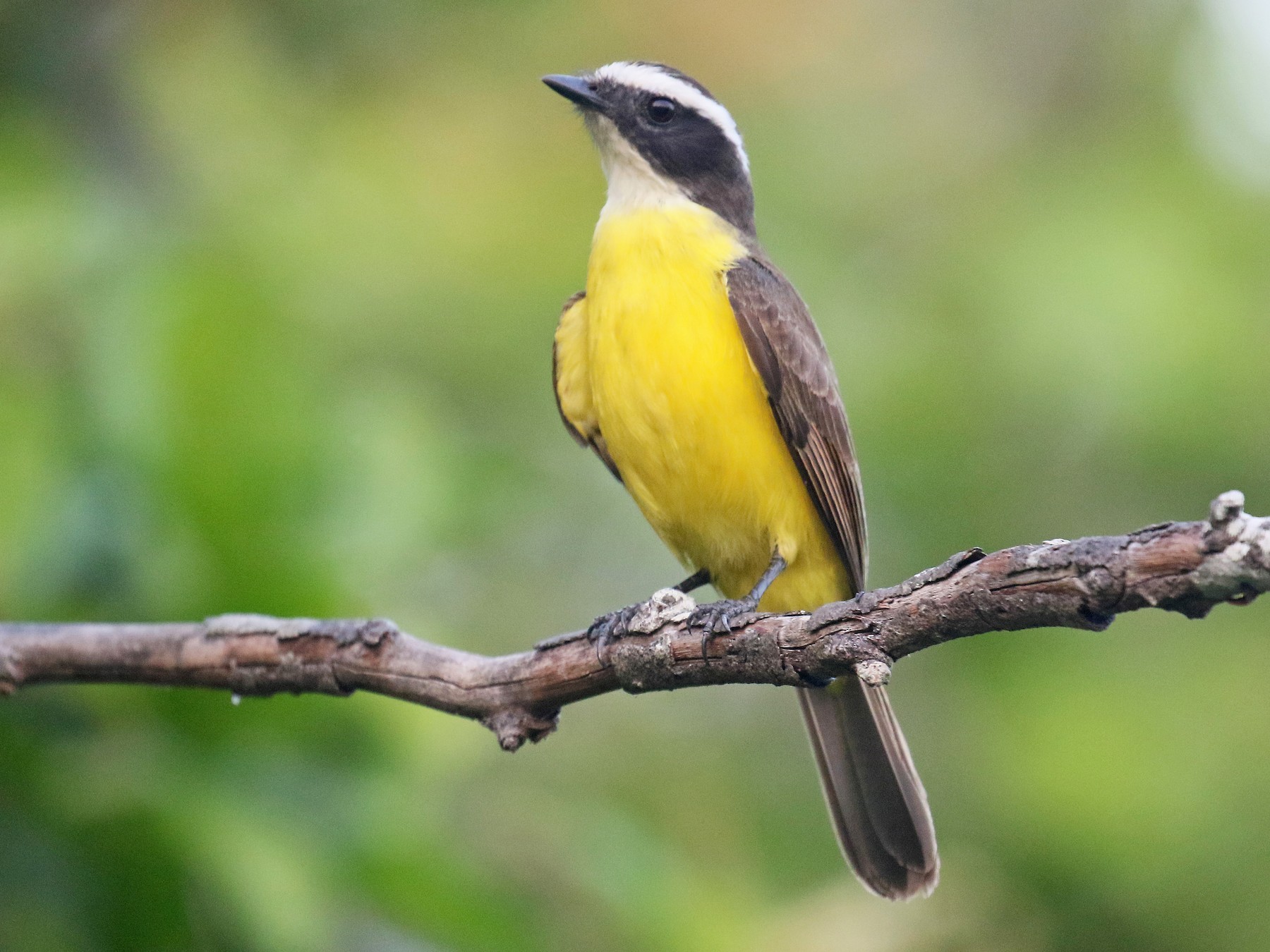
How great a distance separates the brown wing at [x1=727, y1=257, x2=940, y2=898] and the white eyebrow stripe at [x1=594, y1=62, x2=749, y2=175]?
35.2 inches

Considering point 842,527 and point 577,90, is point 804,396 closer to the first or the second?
point 842,527

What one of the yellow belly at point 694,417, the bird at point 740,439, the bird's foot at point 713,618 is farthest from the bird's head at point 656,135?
the bird's foot at point 713,618

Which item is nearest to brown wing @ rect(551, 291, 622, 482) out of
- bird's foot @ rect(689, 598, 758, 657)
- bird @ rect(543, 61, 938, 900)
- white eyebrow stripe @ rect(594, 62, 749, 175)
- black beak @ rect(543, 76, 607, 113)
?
bird @ rect(543, 61, 938, 900)

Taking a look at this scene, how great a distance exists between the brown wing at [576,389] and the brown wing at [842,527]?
0.66 meters

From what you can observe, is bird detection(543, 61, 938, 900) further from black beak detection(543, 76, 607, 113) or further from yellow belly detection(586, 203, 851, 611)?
black beak detection(543, 76, 607, 113)

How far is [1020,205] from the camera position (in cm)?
693

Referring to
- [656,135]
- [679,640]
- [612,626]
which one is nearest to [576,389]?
[656,135]

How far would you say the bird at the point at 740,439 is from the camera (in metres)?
4.55

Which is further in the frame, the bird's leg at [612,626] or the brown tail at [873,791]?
the brown tail at [873,791]

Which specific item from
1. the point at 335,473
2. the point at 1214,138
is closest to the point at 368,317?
the point at 335,473

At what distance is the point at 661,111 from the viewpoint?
5.43 meters

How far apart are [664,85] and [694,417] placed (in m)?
1.64

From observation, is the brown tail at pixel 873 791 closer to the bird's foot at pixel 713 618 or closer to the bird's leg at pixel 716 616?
the bird's leg at pixel 716 616

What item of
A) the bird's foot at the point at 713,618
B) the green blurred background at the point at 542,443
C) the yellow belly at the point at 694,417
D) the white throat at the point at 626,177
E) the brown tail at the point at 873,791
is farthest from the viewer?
the white throat at the point at 626,177
